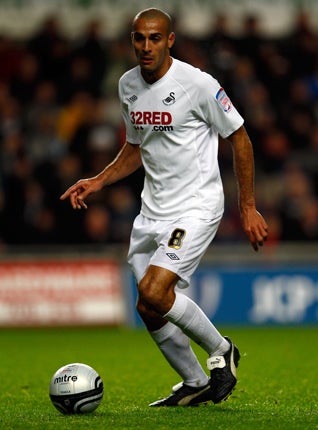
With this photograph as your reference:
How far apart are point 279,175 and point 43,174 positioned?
3491 mm

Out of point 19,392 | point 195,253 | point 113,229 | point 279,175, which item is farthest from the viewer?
point 279,175

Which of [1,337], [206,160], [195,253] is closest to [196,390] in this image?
[195,253]

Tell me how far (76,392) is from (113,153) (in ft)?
31.5

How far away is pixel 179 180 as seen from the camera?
655cm

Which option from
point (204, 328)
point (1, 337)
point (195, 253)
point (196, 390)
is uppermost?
point (195, 253)

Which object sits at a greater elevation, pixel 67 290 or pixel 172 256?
pixel 172 256

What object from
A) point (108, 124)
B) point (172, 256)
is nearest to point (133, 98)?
point (172, 256)

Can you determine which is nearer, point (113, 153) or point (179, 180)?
point (179, 180)

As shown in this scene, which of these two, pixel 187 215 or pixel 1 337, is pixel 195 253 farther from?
pixel 1 337

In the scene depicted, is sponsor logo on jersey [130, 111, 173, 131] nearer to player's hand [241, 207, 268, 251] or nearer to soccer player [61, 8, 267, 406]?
soccer player [61, 8, 267, 406]

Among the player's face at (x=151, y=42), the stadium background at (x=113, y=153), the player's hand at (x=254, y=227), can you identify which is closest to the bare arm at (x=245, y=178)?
the player's hand at (x=254, y=227)

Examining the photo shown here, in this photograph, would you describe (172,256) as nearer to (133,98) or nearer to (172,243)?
(172,243)

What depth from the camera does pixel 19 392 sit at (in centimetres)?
782

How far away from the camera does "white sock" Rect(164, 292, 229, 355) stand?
6.38 m
